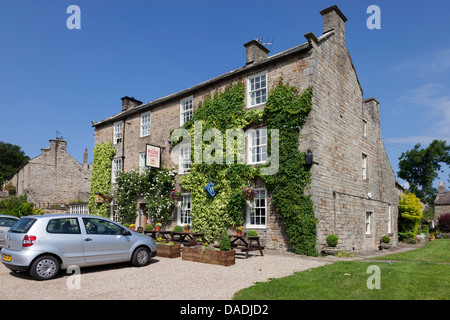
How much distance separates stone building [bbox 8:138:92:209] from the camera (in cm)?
3362

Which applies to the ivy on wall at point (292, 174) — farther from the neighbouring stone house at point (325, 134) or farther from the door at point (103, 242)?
the door at point (103, 242)

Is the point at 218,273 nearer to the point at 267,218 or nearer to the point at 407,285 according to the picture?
the point at 407,285

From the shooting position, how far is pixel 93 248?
8961 mm

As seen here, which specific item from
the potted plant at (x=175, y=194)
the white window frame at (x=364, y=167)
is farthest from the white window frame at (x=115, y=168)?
the white window frame at (x=364, y=167)

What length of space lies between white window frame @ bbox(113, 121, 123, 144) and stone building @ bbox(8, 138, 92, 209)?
1417 centimetres

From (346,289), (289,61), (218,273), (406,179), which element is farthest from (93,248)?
(406,179)

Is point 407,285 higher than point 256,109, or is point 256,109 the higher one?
point 256,109

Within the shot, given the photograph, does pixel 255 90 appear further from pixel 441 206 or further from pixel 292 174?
pixel 441 206

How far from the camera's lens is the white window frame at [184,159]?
60.5 feet

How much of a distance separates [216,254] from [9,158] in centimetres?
5012

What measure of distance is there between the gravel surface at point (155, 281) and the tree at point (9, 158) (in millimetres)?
45085

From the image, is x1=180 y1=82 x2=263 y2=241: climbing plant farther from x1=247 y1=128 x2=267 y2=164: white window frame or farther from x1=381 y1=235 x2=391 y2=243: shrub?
x1=381 y1=235 x2=391 y2=243: shrub

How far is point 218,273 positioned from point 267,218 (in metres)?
5.78

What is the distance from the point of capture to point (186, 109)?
63.2ft
